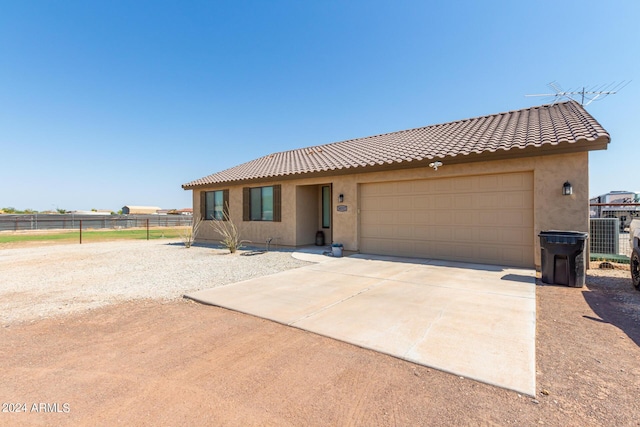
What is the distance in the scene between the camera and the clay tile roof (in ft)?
24.3

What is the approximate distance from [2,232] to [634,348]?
4130cm

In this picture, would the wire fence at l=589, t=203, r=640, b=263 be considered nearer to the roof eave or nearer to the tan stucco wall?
the tan stucco wall

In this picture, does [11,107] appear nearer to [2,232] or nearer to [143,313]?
[2,232]

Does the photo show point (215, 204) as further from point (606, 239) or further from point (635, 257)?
point (606, 239)

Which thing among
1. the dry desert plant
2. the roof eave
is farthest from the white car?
the dry desert plant

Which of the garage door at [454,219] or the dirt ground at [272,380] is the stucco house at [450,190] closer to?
the garage door at [454,219]

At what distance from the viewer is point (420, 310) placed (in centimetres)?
435

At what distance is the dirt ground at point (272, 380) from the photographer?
83.4 inches

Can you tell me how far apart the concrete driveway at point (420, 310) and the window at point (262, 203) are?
554 cm

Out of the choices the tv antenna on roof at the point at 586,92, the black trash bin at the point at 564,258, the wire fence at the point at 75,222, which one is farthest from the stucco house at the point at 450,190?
the wire fence at the point at 75,222

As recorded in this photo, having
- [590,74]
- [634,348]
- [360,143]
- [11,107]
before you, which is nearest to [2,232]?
[11,107]

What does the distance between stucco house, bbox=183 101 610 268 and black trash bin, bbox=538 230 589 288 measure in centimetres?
136

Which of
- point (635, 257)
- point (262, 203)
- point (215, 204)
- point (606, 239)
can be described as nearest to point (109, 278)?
point (262, 203)

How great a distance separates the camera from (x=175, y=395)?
94.4 inches
